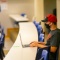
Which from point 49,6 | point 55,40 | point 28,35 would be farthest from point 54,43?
point 49,6

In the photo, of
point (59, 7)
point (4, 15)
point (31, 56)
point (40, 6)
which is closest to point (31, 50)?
point (31, 56)

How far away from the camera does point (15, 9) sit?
360 inches

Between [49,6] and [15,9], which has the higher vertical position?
[49,6]

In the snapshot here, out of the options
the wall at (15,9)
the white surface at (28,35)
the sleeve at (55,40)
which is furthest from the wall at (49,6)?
the sleeve at (55,40)

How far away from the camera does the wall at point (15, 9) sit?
9.05 m

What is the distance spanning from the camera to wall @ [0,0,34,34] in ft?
29.7

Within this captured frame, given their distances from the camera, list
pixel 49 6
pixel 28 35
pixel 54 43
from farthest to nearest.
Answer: pixel 49 6, pixel 28 35, pixel 54 43

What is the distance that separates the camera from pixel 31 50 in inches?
112

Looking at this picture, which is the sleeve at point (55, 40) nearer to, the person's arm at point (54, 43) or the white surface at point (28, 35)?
the person's arm at point (54, 43)

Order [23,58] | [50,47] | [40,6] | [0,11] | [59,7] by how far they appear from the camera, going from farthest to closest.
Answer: [0,11] < [40,6] < [59,7] < [50,47] < [23,58]

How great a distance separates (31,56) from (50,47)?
14.6 inches

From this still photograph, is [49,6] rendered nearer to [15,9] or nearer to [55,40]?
[15,9]

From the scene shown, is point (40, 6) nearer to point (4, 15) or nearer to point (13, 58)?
point (4, 15)

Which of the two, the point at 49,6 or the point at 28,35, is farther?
the point at 49,6
